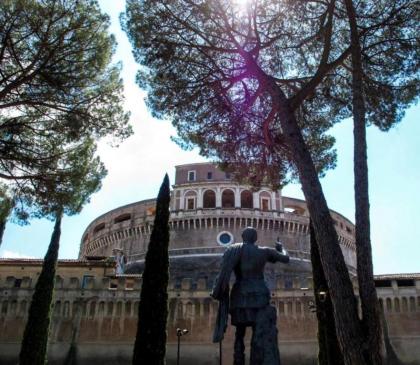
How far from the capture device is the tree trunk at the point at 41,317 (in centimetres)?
1780

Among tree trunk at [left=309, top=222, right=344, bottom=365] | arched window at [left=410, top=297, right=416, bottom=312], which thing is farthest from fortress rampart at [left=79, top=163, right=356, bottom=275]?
tree trunk at [left=309, top=222, right=344, bottom=365]

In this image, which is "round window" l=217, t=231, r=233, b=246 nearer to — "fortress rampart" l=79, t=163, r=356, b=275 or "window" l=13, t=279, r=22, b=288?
"fortress rampart" l=79, t=163, r=356, b=275

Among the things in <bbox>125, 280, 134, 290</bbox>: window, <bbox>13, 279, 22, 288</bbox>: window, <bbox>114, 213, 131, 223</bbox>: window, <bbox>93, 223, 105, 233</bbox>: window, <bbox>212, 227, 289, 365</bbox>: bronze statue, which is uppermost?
<bbox>114, 213, 131, 223</bbox>: window

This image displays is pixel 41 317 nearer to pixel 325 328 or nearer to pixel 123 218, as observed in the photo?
pixel 325 328

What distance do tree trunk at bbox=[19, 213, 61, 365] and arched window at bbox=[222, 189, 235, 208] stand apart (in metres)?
20.8

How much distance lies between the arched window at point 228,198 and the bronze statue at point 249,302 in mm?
33129

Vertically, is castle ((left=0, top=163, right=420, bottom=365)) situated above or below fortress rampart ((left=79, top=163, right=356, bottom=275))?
below

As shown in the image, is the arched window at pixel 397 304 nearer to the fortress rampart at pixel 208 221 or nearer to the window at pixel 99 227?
the fortress rampart at pixel 208 221

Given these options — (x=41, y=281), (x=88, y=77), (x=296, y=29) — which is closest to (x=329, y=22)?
(x=296, y=29)

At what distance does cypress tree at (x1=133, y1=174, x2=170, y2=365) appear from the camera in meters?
14.0

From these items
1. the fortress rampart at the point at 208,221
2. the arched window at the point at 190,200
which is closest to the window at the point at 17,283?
the fortress rampart at the point at 208,221

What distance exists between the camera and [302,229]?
38406 mm

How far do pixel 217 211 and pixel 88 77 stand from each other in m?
25.6

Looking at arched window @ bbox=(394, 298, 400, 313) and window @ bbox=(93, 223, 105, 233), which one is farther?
window @ bbox=(93, 223, 105, 233)
